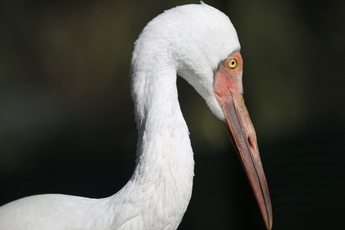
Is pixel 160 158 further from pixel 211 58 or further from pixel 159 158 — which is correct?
pixel 211 58

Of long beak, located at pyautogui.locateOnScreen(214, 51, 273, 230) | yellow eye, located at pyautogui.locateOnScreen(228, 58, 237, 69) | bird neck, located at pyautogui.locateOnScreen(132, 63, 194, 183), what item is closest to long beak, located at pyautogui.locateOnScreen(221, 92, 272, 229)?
long beak, located at pyautogui.locateOnScreen(214, 51, 273, 230)

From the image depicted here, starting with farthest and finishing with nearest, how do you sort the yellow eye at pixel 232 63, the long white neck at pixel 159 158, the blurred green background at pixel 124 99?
the blurred green background at pixel 124 99 < the yellow eye at pixel 232 63 < the long white neck at pixel 159 158

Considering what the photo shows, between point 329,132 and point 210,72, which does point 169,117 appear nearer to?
point 210,72

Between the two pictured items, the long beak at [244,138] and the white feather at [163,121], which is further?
the long beak at [244,138]

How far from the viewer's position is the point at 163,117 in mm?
1846

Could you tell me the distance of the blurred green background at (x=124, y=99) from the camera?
4.53m

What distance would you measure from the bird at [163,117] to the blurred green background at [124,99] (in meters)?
2.43

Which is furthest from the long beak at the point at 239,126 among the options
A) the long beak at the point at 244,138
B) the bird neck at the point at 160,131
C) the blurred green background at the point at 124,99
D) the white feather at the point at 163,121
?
the blurred green background at the point at 124,99

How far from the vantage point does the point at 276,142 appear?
4.74 m

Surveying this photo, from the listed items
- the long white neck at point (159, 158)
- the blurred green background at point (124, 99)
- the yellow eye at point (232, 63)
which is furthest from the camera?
the blurred green background at point (124, 99)

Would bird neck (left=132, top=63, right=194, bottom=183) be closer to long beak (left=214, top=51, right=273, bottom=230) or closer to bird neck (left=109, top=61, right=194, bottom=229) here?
bird neck (left=109, top=61, right=194, bottom=229)

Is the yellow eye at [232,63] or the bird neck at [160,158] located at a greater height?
the yellow eye at [232,63]

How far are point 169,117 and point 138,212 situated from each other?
0.31 m

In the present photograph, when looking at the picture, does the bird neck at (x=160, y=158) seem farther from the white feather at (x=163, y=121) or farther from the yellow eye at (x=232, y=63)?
the yellow eye at (x=232, y=63)
